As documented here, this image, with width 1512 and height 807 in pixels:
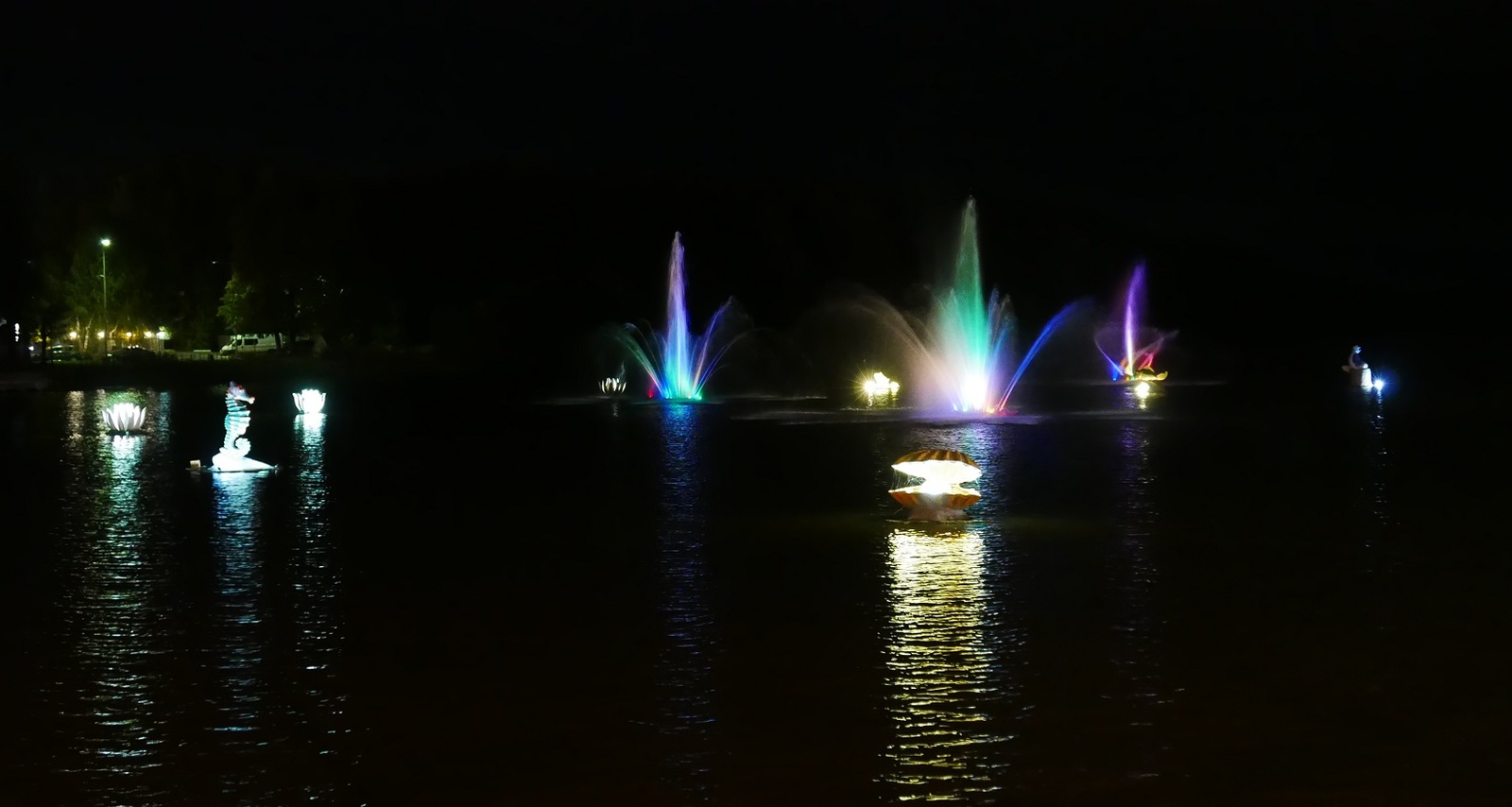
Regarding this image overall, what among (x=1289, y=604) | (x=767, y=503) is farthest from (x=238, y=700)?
(x=767, y=503)

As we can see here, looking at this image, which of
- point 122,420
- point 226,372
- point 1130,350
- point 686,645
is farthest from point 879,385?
point 686,645

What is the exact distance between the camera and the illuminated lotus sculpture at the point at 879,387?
54.7 m

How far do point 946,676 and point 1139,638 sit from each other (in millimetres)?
2078

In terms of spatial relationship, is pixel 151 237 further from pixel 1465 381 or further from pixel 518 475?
pixel 518 475

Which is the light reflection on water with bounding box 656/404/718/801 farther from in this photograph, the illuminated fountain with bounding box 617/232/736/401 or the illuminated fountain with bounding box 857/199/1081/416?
the illuminated fountain with bounding box 617/232/736/401

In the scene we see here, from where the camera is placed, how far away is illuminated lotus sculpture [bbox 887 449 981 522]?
763 inches

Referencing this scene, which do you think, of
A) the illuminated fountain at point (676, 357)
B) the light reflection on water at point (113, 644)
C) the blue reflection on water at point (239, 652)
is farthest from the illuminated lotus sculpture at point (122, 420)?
the illuminated fountain at point (676, 357)

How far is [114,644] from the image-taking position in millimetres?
12797

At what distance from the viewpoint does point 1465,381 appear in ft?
231

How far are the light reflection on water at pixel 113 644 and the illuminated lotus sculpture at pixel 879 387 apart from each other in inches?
1274

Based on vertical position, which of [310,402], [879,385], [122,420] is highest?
[879,385]

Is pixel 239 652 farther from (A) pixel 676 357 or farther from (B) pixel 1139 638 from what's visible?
(A) pixel 676 357

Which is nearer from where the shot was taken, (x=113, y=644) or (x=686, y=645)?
(x=686, y=645)

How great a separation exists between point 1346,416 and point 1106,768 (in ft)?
117
